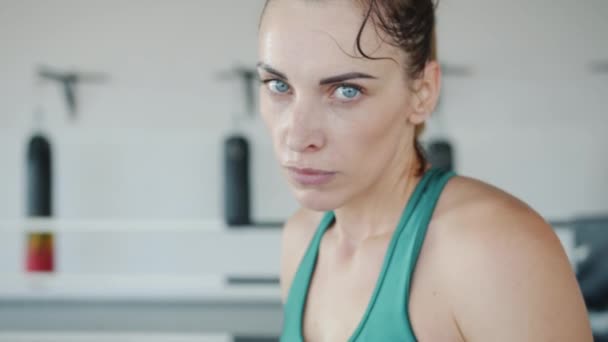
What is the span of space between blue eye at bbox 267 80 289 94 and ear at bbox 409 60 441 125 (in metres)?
0.20

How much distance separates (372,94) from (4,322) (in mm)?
2629

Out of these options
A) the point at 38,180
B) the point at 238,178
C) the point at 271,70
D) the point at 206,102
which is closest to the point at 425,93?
the point at 271,70

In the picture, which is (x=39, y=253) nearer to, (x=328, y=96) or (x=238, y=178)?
(x=238, y=178)

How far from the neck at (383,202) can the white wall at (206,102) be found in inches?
80.7

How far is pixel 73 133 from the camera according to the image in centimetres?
325

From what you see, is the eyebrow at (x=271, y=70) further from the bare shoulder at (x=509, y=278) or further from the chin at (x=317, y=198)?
the bare shoulder at (x=509, y=278)

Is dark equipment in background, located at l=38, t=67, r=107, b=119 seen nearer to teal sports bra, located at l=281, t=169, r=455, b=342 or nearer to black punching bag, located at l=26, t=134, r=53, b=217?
black punching bag, located at l=26, t=134, r=53, b=217

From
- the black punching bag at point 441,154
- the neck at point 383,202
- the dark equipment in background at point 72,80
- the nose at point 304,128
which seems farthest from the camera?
the dark equipment in background at point 72,80

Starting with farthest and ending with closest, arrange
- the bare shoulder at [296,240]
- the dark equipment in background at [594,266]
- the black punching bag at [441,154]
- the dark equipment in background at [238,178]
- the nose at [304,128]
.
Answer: the dark equipment in background at [238,178] < the black punching bag at [441,154] < the dark equipment in background at [594,266] < the bare shoulder at [296,240] < the nose at [304,128]

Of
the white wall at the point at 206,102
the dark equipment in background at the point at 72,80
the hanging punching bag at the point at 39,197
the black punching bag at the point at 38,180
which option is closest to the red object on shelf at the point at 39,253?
the hanging punching bag at the point at 39,197

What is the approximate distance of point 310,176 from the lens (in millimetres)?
907

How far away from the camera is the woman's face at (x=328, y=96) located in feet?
2.84

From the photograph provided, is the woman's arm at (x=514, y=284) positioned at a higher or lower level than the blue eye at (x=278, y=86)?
lower

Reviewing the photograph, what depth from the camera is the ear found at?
0.97 meters
